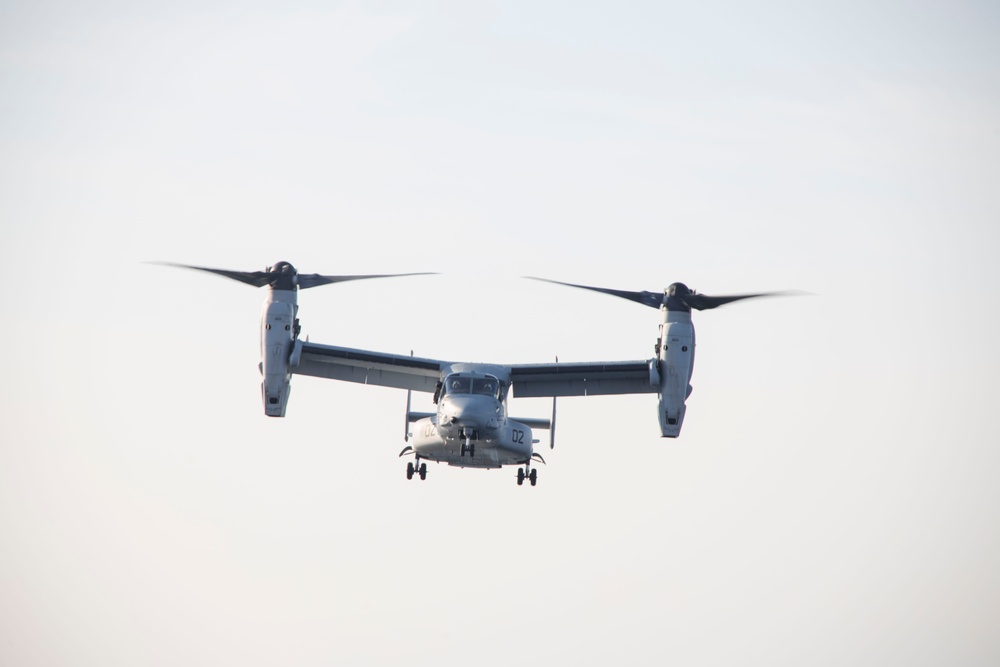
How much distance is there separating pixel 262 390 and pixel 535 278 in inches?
327

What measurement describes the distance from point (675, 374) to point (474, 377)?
5.59 metres

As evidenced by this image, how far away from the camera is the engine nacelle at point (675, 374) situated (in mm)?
42125

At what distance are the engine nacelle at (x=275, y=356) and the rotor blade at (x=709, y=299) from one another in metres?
11.1

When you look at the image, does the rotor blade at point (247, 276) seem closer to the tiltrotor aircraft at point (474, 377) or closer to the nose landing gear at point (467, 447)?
the tiltrotor aircraft at point (474, 377)

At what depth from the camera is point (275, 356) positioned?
42.6 m

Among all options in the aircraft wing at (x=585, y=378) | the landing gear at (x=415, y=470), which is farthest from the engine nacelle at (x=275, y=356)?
the aircraft wing at (x=585, y=378)

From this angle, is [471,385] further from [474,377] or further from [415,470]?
[415,470]

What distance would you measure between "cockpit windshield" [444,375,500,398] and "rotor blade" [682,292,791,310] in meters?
6.18

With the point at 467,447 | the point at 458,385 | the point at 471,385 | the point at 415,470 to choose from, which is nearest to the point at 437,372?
the point at 415,470

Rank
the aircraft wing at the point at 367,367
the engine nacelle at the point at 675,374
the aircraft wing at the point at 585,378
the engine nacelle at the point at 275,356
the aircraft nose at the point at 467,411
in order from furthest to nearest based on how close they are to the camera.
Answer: the aircraft wing at the point at 367,367 < the aircraft wing at the point at 585,378 < the engine nacelle at the point at 275,356 < the engine nacelle at the point at 675,374 < the aircraft nose at the point at 467,411

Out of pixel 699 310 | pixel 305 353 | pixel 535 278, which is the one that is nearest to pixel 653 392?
pixel 699 310

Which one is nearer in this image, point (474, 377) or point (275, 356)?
point (474, 377)

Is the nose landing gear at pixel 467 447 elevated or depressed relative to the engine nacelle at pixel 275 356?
depressed

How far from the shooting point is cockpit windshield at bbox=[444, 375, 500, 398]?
1601 inches
